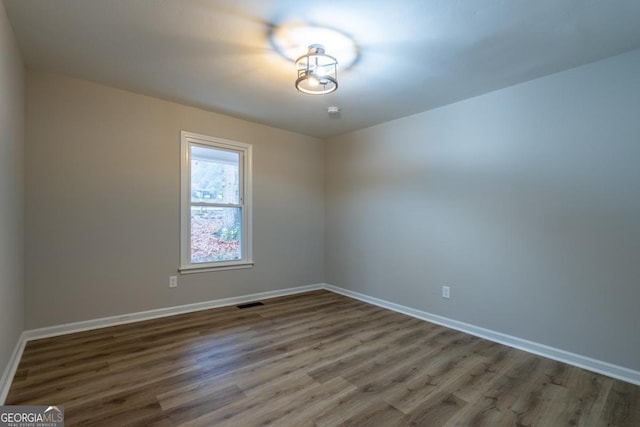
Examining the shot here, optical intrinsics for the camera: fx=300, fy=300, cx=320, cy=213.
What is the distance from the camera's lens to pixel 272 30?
211 centimetres

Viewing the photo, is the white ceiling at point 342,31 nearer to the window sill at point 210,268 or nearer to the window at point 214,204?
the window at point 214,204

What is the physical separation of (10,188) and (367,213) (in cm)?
361

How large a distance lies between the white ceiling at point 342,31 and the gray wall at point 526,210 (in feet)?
1.12

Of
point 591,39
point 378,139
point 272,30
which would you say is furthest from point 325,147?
point 591,39

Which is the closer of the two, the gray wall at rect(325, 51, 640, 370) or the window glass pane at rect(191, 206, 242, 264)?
the gray wall at rect(325, 51, 640, 370)

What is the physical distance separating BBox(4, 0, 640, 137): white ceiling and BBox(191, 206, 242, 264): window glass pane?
4.78 feet

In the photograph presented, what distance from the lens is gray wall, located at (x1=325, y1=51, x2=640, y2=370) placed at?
2309 mm

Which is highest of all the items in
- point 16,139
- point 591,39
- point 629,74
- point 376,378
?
point 591,39

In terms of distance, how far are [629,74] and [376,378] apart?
9.83 ft

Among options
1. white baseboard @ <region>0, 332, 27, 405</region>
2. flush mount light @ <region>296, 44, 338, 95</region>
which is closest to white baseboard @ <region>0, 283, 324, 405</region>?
white baseboard @ <region>0, 332, 27, 405</region>

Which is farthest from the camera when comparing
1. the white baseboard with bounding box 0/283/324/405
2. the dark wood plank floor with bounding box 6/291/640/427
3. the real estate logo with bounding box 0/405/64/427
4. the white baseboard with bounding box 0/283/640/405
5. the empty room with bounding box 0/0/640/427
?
the white baseboard with bounding box 0/283/640/405

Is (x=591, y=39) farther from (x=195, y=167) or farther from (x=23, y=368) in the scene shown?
(x=23, y=368)

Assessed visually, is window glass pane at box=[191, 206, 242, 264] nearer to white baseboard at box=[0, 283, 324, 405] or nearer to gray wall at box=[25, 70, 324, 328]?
gray wall at box=[25, 70, 324, 328]

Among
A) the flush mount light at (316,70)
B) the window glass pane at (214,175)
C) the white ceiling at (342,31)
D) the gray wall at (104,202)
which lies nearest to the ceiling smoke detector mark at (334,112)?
the white ceiling at (342,31)
